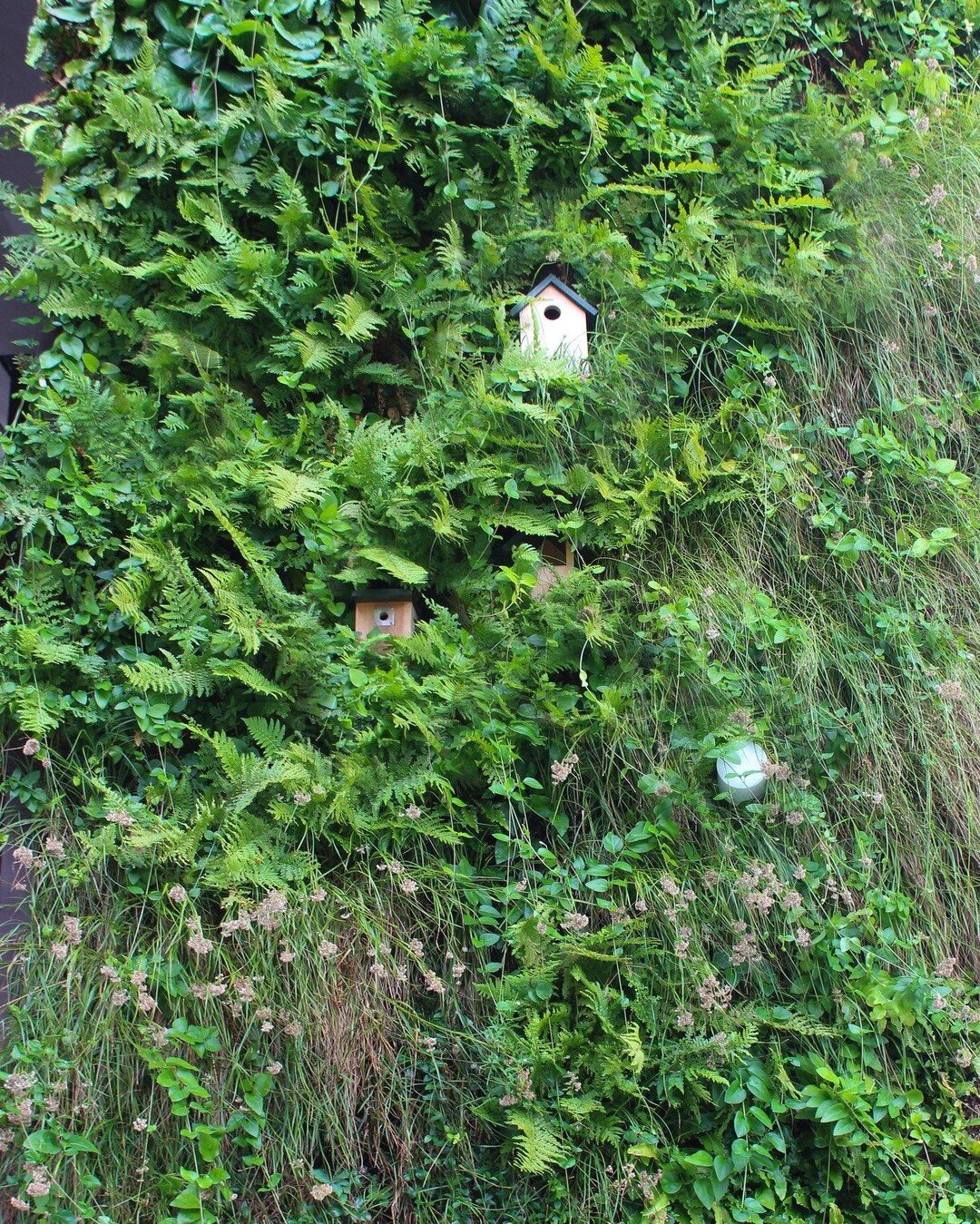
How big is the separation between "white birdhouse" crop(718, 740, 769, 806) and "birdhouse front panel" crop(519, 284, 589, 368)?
1.40 m

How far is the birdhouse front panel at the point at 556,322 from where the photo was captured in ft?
11.1

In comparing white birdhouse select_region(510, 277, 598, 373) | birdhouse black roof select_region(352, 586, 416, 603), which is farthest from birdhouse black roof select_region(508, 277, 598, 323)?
birdhouse black roof select_region(352, 586, 416, 603)

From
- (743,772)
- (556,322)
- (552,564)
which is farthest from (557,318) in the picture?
(743,772)

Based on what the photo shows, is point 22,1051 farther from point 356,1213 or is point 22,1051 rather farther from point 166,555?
point 166,555

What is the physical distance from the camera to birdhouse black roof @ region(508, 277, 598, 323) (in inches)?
133

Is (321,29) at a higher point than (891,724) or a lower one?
higher

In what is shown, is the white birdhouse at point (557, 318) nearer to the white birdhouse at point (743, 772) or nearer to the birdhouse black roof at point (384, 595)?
the birdhouse black roof at point (384, 595)

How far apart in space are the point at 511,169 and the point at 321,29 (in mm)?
874

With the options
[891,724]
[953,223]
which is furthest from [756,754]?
[953,223]

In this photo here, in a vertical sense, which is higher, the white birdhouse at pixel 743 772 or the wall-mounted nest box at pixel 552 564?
the wall-mounted nest box at pixel 552 564

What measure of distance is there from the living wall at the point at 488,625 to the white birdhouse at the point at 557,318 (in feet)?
0.24

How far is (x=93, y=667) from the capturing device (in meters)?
3.06

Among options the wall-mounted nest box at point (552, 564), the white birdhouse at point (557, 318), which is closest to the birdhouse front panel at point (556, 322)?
the white birdhouse at point (557, 318)

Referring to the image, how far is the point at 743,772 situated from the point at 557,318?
1.65 meters
